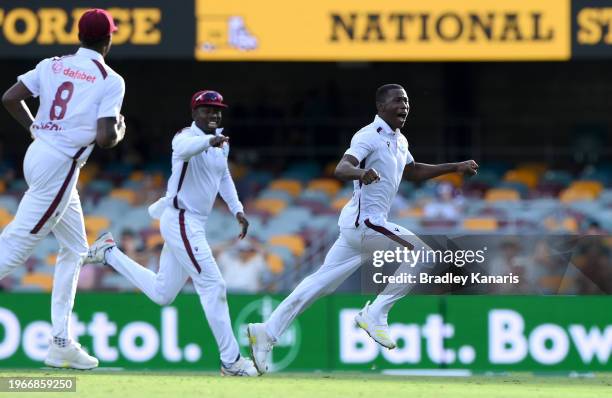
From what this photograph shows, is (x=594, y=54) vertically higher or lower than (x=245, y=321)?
higher

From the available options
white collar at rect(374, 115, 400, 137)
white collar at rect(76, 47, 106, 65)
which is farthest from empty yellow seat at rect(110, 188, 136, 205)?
white collar at rect(76, 47, 106, 65)

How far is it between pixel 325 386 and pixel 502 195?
7577mm

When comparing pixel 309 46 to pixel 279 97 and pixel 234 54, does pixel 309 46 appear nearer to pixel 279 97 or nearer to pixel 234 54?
pixel 234 54

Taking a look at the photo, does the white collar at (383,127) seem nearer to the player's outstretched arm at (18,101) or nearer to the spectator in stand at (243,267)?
the player's outstretched arm at (18,101)

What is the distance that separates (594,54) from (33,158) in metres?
8.06

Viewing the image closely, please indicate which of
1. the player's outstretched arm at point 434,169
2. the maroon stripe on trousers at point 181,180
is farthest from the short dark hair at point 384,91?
the maroon stripe on trousers at point 181,180

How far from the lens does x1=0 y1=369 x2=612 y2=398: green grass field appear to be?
8094mm

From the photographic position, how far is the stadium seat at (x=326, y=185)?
16.5 metres

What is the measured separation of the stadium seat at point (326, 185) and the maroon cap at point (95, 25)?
27.1 ft

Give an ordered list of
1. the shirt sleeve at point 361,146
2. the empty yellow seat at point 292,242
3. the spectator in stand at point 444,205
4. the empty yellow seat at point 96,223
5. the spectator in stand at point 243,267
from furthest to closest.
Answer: the empty yellow seat at point 96,223, the spectator in stand at point 444,205, the empty yellow seat at point 292,242, the spectator in stand at point 243,267, the shirt sleeve at point 361,146

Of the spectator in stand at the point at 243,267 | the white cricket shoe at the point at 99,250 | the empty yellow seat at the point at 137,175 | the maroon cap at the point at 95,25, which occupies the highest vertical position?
the maroon cap at the point at 95,25

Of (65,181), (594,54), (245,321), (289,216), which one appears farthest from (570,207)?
(65,181)

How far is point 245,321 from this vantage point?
11.9 meters

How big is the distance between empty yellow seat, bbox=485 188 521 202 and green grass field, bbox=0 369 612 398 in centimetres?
557
